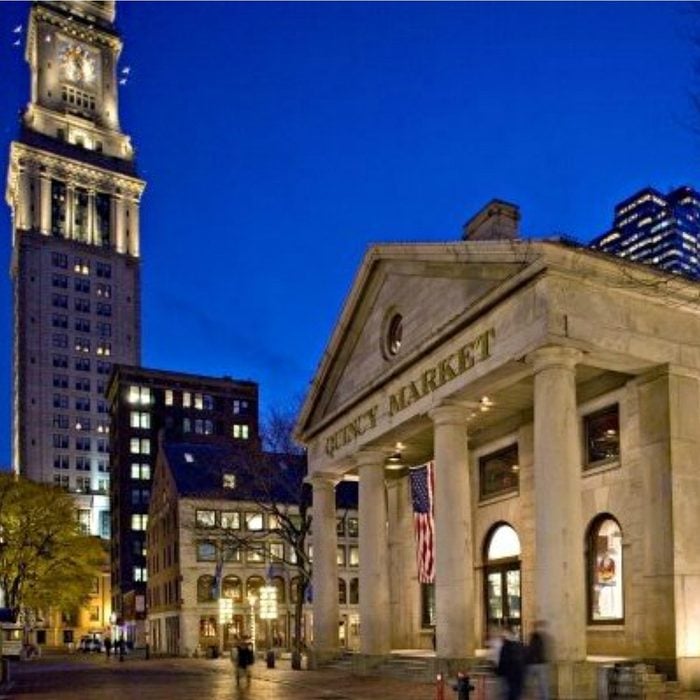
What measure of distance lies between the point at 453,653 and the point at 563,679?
18.7 ft

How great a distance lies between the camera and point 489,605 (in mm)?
32969

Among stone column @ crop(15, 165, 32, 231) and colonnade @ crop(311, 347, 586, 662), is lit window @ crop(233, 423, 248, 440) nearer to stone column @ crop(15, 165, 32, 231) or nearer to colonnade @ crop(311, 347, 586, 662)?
stone column @ crop(15, 165, 32, 231)

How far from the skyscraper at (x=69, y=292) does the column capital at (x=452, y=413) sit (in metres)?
126

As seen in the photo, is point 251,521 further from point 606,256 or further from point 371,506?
point 606,256

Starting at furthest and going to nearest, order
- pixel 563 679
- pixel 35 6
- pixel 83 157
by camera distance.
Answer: pixel 35 6
pixel 83 157
pixel 563 679

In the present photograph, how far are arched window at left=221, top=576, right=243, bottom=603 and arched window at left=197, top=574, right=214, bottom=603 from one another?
3.12 ft

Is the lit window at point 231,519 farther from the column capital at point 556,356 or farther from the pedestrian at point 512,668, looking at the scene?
the pedestrian at point 512,668

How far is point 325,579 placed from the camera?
3784 cm

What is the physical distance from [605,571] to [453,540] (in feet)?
13.1

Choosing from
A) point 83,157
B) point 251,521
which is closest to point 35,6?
point 83,157

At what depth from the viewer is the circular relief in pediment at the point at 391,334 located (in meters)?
32.1

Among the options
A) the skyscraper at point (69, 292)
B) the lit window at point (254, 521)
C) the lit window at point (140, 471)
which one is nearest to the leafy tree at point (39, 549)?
the lit window at point (254, 521)

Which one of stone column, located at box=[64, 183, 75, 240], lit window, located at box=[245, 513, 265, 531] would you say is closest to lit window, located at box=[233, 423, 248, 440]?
lit window, located at box=[245, 513, 265, 531]

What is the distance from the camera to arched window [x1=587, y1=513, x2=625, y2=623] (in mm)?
25953
